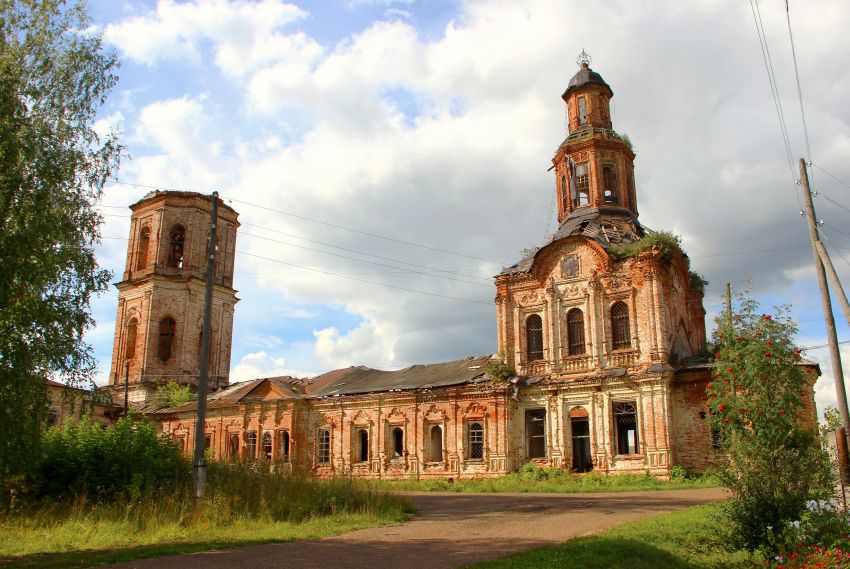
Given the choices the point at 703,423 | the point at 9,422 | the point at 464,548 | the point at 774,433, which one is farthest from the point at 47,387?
the point at 703,423

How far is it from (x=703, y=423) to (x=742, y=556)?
13.7 m

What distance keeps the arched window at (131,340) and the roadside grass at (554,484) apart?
72.8 feet

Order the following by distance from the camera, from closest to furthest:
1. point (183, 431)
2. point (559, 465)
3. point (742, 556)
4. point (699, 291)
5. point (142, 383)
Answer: point (742, 556) → point (559, 465) → point (699, 291) → point (183, 431) → point (142, 383)

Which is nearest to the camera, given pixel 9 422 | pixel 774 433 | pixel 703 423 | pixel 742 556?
pixel 9 422

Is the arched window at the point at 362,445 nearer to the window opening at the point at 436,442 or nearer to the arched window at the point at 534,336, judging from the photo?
the window opening at the point at 436,442

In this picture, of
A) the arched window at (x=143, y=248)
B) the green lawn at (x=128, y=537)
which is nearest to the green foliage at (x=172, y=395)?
the arched window at (x=143, y=248)

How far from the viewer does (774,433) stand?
13281mm

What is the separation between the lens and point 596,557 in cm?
970

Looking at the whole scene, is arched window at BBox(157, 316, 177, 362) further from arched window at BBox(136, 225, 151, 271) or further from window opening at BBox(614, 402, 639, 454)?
window opening at BBox(614, 402, 639, 454)

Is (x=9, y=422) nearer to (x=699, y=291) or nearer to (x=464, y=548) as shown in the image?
(x=464, y=548)

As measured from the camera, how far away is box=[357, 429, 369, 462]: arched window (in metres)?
31.3

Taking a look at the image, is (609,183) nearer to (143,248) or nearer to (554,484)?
(554,484)

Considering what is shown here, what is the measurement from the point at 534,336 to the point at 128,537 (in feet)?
64.5

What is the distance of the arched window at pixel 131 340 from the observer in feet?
135
